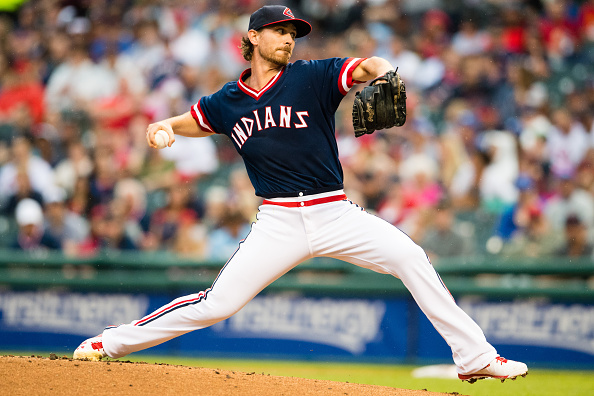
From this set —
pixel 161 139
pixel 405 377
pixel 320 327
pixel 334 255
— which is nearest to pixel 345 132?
pixel 320 327

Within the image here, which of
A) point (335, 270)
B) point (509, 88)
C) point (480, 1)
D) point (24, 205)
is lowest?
point (335, 270)

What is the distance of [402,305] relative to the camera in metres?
8.38

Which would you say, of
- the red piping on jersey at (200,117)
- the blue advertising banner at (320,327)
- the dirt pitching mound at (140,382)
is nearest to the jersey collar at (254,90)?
the red piping on jersey at (200,117)

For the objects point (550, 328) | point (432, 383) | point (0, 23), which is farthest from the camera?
point (0, 23)

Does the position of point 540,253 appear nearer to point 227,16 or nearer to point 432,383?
point 432,383

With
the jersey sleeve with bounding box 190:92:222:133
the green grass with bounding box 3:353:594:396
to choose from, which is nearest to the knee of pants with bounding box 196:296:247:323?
the jersey sleeve with bounding box 190:92:222:133

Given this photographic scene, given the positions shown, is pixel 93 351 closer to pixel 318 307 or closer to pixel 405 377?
pixel 405 377

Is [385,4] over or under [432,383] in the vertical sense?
over

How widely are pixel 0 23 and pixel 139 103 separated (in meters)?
4.45

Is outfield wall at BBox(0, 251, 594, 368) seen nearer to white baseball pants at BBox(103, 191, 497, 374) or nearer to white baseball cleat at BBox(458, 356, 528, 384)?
white baseball cleat at BBox(458, 356, 528, 384)

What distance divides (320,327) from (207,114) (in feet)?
Answer: 13.8

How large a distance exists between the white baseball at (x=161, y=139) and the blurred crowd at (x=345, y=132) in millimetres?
4484

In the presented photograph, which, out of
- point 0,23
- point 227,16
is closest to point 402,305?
point 227,16

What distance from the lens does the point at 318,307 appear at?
28.0 ft
